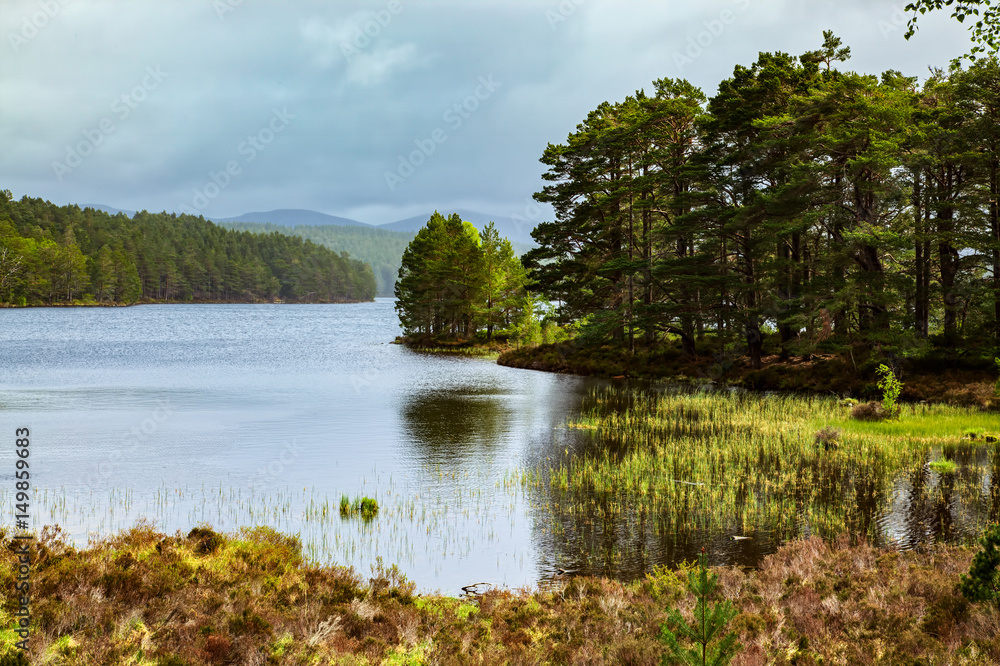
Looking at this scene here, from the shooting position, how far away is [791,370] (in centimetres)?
3678

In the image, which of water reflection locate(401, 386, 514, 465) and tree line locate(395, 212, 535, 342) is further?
tree line locate(395, 212, 535, 342)

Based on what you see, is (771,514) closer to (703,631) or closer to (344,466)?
(703,631)

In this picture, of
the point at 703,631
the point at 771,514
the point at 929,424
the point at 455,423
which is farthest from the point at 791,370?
the point at 703,631

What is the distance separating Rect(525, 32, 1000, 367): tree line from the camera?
30609 mm

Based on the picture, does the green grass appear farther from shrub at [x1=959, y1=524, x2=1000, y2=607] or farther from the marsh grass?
shrub at [x1=959, y1=524, x2=1000, y2=607]

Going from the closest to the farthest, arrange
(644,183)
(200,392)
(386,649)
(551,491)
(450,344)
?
(386,649) < (551,491) < (200,392) < (644,183) < (450,344)

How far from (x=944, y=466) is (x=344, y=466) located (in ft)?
49.3

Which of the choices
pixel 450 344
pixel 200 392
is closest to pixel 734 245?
pixel 200 392

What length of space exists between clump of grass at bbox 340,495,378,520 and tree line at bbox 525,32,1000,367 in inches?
965

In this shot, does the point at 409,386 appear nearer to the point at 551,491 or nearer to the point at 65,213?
the point at 551,491

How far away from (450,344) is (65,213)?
154 m

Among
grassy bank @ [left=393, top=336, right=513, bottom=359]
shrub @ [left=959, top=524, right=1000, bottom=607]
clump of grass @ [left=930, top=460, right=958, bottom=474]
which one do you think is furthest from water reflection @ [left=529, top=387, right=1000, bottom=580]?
grassy bank @ [left=393, top=336, right=513, bottom=359]

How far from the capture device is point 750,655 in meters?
6.50

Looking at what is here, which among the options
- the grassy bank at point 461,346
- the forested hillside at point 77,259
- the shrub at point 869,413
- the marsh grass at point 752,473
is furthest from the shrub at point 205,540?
the forested hillside at point 77,259
